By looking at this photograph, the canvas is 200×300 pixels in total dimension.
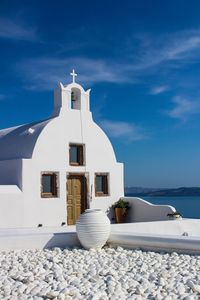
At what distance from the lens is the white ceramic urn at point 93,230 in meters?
10.6

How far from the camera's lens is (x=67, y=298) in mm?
6309

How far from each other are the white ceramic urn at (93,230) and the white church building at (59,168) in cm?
416

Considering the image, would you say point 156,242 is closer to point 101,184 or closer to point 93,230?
point 93,230

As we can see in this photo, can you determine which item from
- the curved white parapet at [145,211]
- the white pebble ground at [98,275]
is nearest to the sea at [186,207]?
the curved white parapet at [145,211]

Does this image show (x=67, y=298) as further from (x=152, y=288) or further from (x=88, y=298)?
(x=152, y=288)

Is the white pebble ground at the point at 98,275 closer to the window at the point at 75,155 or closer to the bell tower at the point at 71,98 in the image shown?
the window at the point at 75,155

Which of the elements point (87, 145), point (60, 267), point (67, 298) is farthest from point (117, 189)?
point (67, 298)

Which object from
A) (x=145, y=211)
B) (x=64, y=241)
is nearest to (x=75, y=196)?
(x=145, y=211)

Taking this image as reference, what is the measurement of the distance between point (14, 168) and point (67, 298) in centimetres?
917

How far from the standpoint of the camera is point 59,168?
52.1 ft

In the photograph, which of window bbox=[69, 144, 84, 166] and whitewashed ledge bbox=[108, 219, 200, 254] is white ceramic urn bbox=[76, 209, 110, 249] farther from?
window bbox=[69, 144, 84, 166]

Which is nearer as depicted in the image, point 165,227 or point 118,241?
point 118,241

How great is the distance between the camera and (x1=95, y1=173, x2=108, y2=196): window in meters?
17.0

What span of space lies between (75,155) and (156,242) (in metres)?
7.04
